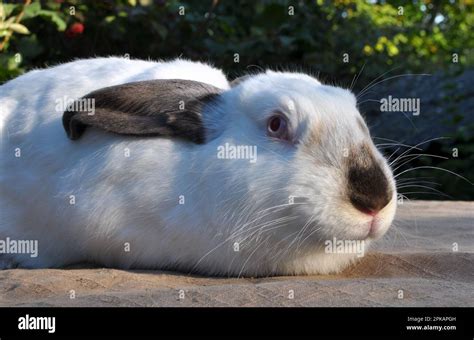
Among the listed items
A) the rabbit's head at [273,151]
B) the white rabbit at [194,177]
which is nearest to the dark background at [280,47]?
the white rabbit at [194,177]

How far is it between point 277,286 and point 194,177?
2.16 ft

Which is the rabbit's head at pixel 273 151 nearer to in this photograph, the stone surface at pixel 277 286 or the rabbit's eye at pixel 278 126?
the rabbit's eye at pixel 278 126

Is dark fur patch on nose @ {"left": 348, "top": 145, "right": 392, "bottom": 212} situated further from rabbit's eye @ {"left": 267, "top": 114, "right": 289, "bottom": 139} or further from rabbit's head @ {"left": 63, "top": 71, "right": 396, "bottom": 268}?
rabbit's eye @ {"left": 267, "top": 114, "right": 289, "bottom": 139}

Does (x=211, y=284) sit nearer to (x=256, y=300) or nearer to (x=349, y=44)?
(x=256, y=300)

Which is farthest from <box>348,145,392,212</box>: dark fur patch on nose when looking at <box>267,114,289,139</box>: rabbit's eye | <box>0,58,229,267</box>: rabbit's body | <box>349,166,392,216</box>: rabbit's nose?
<box>0,58,229,267</box>: rabbit's body

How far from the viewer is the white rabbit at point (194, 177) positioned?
3.53 meters

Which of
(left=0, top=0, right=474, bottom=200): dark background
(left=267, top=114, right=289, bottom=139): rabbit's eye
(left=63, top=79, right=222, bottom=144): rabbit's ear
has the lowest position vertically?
(left=267, top=114, right=289, bottom=139): rabbit's eye

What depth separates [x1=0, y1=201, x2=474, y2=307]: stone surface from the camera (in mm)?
3207

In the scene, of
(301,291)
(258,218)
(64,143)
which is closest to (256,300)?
(301,291)

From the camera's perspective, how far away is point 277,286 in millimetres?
3391

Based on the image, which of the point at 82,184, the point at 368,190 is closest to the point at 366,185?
the point at 368,190

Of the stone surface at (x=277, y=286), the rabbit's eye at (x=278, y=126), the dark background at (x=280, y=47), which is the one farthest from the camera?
the dark background at (x=280, y=47)

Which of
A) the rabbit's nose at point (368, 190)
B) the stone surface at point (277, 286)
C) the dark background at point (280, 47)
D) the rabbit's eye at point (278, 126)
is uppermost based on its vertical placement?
the dark background at point (280, 47)

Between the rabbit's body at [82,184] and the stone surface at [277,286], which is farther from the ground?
the rabbit's body at [82,184]
